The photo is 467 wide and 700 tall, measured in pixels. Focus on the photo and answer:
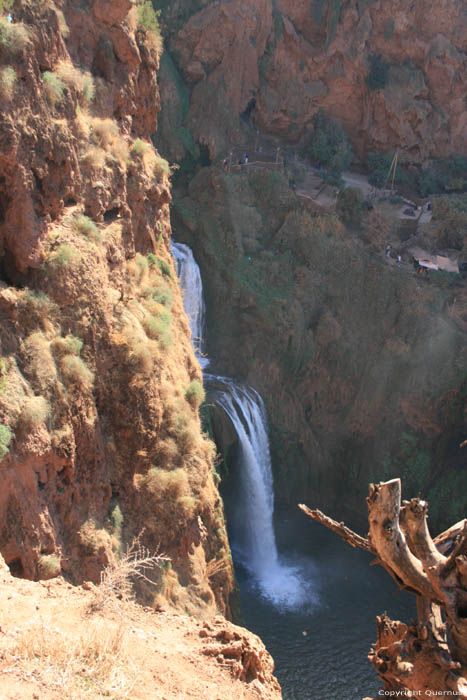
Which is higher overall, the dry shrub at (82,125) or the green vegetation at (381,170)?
the green vegetation at (381,170)

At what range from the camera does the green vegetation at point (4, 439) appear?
31.2 ft

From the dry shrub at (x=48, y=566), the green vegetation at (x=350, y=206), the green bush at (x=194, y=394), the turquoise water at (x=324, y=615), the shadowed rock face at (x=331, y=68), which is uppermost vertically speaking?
the shadowed rock face at (x=331, y=68)

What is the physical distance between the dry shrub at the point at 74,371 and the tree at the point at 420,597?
6449 millimetres

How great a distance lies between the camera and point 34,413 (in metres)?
10.2

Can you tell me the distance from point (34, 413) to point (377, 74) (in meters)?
33.0

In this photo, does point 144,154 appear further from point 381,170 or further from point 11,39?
point 381,170

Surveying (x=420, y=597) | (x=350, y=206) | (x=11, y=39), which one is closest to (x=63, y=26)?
(x=11, y=39)

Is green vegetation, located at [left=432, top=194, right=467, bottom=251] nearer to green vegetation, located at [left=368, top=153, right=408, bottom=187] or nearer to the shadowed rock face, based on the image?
green vegetation, located at [left=368, top=153, right=408, bottom=187]

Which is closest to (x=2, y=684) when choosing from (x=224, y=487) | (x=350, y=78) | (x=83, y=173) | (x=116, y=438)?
(x=116, y=438)

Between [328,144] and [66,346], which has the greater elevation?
[328,144]

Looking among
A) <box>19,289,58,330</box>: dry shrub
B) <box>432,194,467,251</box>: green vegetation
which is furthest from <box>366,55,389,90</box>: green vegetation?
<box>19,289,58,330</box>: dry shrub

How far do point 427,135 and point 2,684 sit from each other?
3787 cm

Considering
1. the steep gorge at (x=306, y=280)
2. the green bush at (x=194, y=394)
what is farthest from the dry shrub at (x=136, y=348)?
the steep gorge at (x=306, y=280)

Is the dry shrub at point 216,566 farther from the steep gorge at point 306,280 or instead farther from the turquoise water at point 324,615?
the steep gorge at point 306,280
